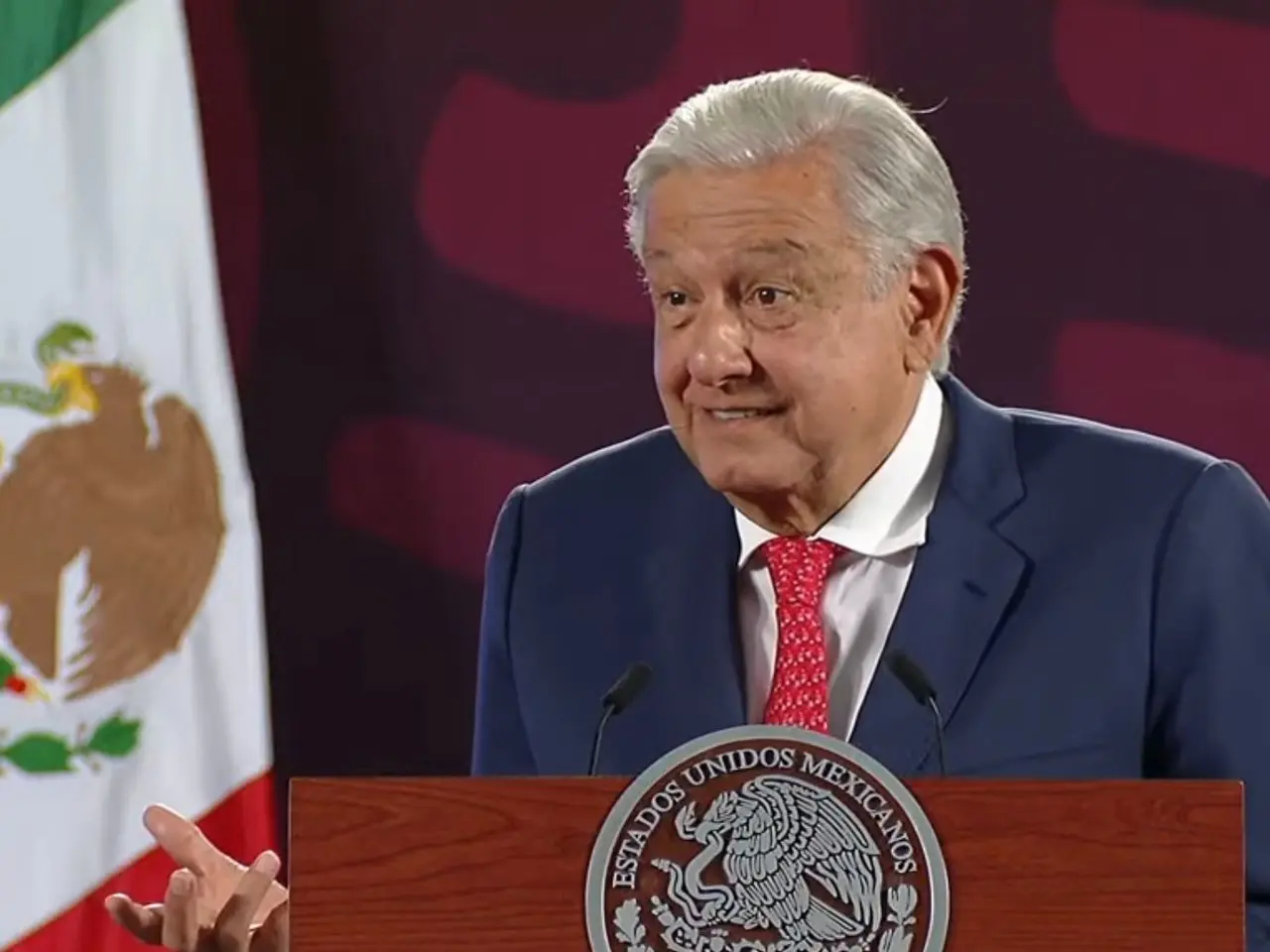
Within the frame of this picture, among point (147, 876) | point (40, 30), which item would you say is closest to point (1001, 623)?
point (147, 876)

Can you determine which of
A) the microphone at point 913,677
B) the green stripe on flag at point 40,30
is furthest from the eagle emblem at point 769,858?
the green stripe on flag at point 40,30

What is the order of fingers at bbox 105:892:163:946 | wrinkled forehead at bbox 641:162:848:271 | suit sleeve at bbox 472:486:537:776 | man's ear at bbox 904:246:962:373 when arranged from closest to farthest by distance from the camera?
fingers at bbox 105:892:163:946 → wrinkled forehead at bbox 641:162:848:271 → man's ear at bbox 904:246:962:373 → suit sleeve at bbox 472:486:537:776

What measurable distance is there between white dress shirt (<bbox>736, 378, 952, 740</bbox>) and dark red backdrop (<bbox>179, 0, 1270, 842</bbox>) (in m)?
1.10

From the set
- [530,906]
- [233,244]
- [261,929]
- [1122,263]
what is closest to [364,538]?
[233,244]

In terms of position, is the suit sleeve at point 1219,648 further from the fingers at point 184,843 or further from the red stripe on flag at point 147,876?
the red stripe on flag at point 147,876

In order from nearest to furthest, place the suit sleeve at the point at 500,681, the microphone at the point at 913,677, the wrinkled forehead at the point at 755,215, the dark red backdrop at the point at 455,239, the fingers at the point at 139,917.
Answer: the microphone at the point at 913,677 → the fingers at the point at 139,917 → the wrinkled forehead at the point at 755,215 → the suit sleeve at the point at 500,681 → the dark red backdrop at the point at 455,239

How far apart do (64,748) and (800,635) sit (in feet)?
4.66

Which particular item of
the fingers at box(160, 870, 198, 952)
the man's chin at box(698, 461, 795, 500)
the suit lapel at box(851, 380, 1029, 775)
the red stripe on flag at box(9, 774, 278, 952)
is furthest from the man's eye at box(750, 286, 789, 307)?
the red stripe on flag at box(9, 774, 278, 952)

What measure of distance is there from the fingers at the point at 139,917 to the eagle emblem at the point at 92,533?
1.18m

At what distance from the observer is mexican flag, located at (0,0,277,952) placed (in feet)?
8.85

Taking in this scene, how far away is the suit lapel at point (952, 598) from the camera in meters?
1.57

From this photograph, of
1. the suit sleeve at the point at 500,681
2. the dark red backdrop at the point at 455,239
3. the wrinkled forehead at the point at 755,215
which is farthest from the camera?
the dark red backdrop at the point at 455,239

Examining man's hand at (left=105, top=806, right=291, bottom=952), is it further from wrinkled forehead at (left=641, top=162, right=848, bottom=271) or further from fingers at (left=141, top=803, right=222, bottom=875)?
wrinkled forehead at (left=641, top=162, right=848, bottom=271)

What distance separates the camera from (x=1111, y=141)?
284 cm
